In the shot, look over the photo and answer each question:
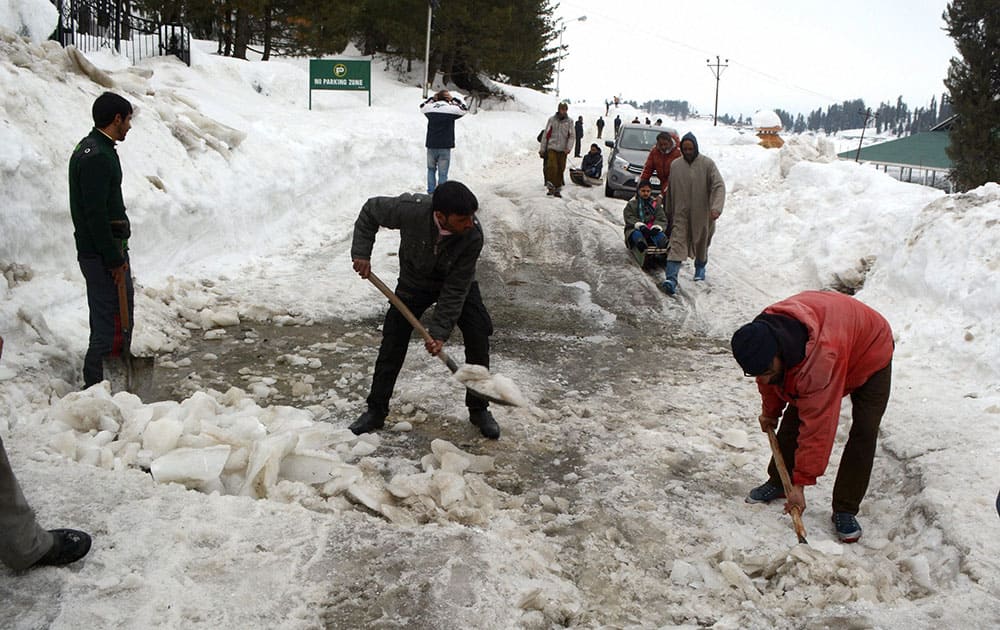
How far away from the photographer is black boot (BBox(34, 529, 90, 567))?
9.10 feet

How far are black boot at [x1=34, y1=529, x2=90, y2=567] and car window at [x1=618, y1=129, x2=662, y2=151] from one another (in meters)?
13.9

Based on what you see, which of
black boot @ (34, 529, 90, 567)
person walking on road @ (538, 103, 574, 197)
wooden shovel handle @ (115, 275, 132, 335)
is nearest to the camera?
black boot @ (34, 529, 90, 567)

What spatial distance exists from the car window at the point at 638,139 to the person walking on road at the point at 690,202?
7022 millimetres

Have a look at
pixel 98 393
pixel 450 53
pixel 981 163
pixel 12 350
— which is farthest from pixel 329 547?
pixel 450 53

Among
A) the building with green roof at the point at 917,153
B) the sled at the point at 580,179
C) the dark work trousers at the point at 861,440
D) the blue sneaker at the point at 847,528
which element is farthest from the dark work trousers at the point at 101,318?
the building with green roof at the point at 917,153

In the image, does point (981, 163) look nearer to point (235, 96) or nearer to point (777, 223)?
point (777, 223)

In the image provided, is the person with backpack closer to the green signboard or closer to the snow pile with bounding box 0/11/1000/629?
the green signboard

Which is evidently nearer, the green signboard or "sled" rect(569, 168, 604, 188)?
"sled" rect(569, 168, 604, 188)

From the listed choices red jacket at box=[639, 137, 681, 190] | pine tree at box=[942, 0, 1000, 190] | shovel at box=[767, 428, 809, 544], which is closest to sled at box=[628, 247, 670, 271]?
red jacket at box=[639, 137, 681, 190]

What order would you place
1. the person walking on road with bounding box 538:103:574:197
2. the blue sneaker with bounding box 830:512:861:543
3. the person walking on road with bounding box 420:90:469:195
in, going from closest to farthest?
the blue sneaker with bounding box 830:512:861:543, the person walking on road with bounding box 420:90:469:195, the person walking on road with bounding box 538:103:574:197

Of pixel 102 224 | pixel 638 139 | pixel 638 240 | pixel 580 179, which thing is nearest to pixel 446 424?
pixel 102 224

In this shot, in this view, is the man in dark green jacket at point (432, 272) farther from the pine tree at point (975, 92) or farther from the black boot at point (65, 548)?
the pine tree at point (975, 92)

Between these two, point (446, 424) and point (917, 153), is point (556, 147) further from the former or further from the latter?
point (917, 153)

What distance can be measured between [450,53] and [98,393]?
2863 centimetres
